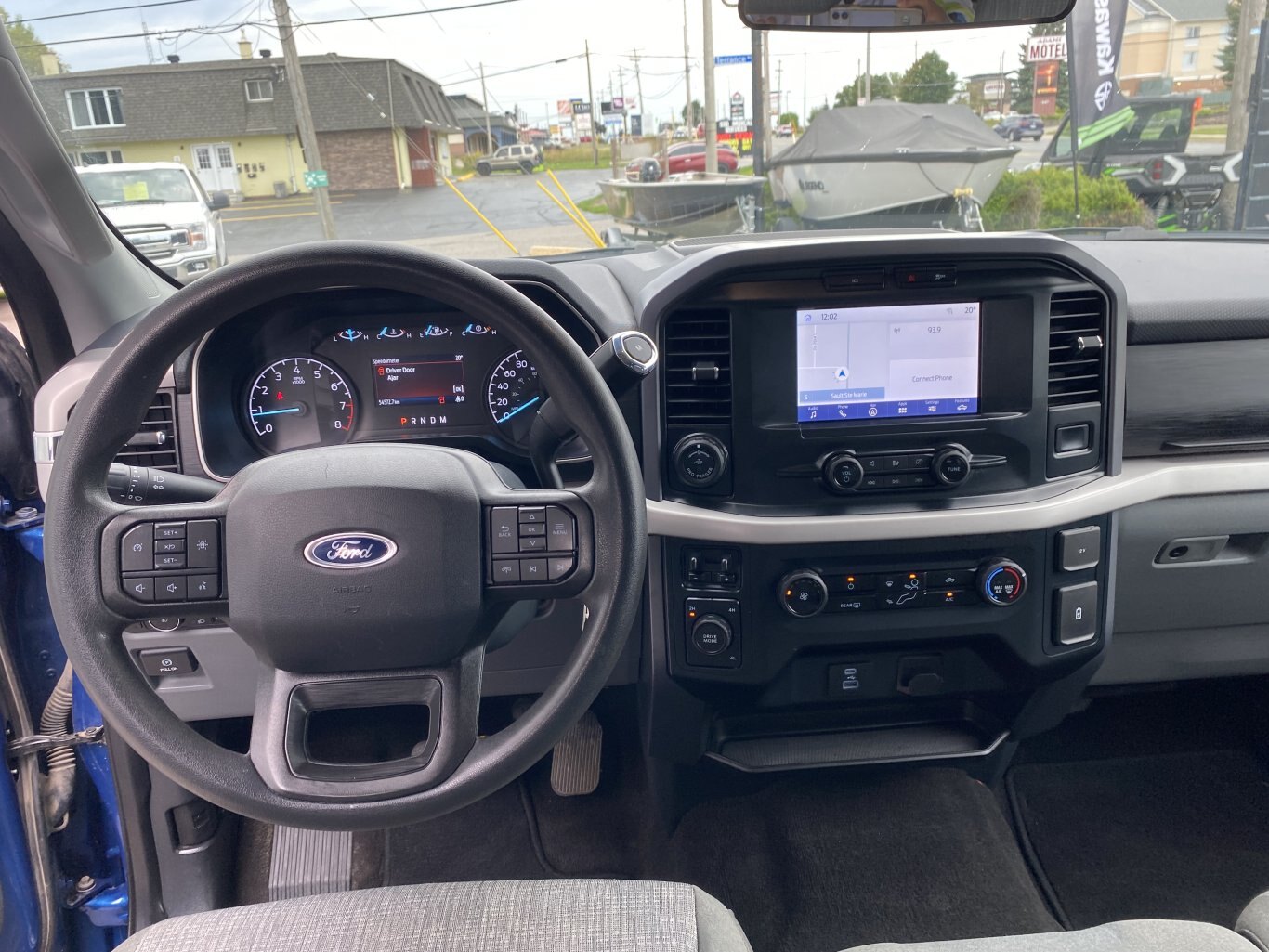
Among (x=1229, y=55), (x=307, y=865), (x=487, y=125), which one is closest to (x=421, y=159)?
(x=487, y=125)

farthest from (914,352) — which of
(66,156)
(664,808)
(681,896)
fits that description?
(66,156)

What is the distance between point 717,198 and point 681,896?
1.39m

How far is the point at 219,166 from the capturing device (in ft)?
6.29

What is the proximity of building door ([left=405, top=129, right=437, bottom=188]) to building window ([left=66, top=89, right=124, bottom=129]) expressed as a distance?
0.52m

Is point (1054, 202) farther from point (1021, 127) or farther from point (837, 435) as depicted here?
point (837, 435)

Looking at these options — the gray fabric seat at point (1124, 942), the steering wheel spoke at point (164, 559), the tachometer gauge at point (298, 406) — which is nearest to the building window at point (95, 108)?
the tachometer gauge at point (298, 406)

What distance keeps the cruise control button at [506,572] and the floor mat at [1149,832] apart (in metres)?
1.75

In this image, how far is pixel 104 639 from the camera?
3.97 feet

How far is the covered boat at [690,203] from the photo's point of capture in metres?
2.13

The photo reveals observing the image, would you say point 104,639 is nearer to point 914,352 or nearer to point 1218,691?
point 914,352

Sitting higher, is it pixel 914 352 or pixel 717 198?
pixel 717 198

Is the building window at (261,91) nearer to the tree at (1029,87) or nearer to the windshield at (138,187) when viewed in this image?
the windshield at (138,187)

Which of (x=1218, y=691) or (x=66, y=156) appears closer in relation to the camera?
(x=66, y=156)

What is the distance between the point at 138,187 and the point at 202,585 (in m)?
1.05
